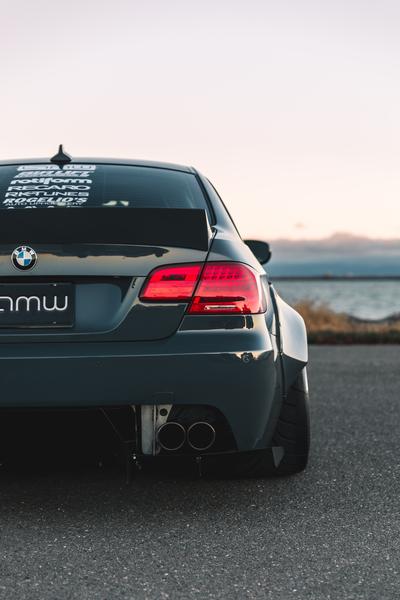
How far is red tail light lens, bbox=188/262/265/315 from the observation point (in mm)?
3398

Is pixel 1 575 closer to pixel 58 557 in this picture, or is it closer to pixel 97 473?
pixel 58 557

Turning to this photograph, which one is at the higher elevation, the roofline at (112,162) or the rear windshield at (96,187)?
the roofline at (112,162)

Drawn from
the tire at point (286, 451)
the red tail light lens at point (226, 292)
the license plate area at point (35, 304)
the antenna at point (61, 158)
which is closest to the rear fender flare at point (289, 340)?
the tire at point (286, 451)

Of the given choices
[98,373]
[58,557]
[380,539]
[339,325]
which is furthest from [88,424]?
[339,325]

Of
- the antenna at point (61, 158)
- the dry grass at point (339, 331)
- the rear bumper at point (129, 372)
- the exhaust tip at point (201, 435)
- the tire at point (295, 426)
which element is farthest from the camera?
the dry grass at point (339, 331)

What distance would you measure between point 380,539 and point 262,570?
24.7 inches

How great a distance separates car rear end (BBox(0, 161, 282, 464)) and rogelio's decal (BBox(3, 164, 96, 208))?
0.28m

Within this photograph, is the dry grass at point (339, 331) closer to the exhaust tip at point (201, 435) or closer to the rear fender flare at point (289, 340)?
the rear fender flare at point (289, 340)

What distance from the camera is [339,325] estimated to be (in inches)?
698

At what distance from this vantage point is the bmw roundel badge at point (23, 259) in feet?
11.0

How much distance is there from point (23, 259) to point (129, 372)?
629 millimetres

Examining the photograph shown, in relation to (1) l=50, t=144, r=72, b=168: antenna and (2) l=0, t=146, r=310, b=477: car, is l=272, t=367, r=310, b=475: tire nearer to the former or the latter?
(2) l=0, t=146, r=310, b=477: car

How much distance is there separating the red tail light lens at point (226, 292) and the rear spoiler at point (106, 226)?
0.13m

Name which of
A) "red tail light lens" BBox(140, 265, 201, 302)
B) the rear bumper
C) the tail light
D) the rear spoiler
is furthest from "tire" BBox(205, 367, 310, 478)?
the rear spoiler
